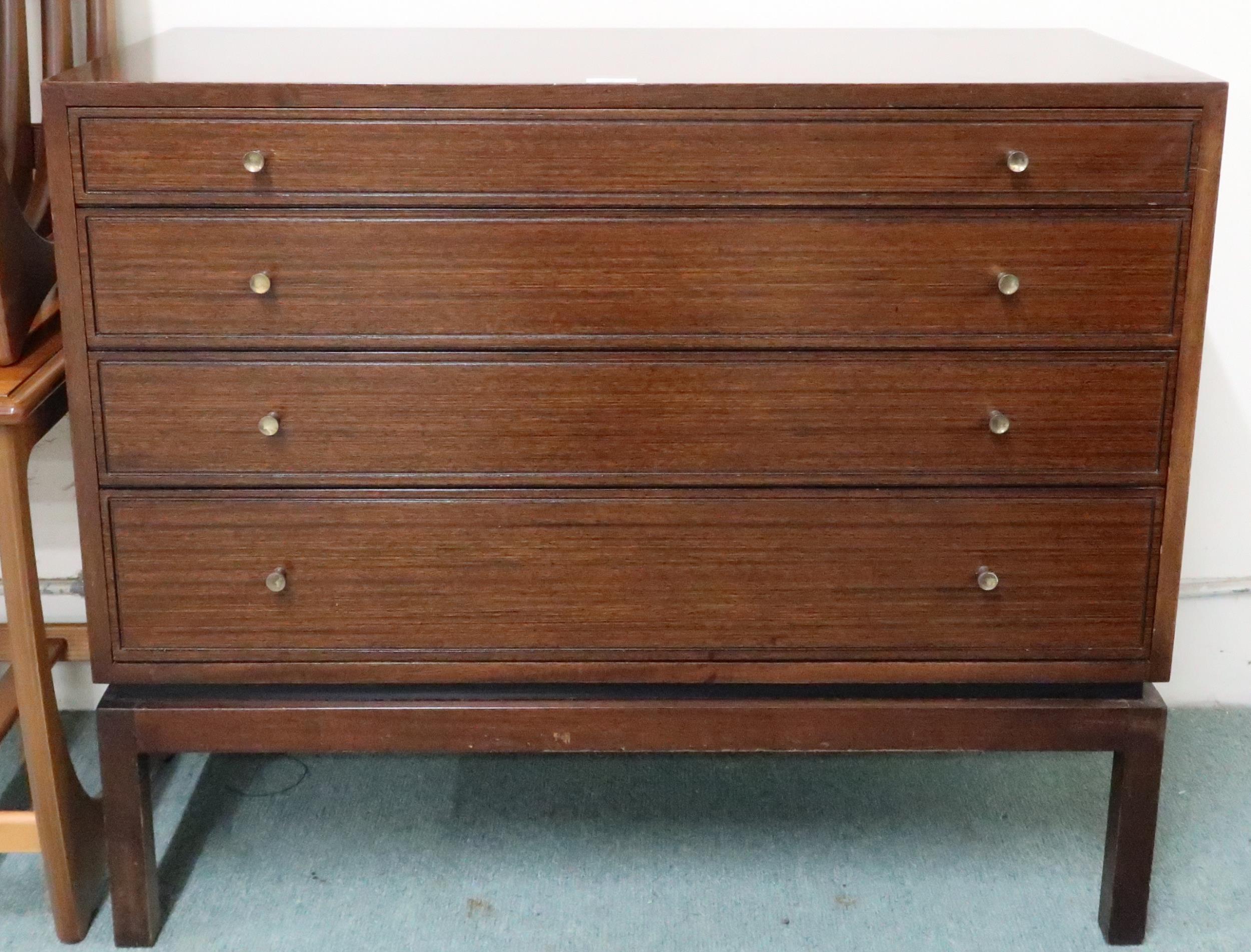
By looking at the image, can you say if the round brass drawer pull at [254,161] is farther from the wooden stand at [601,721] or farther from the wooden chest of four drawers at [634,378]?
the wooden stand at [601,721]

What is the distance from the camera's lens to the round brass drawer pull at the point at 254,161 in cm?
145

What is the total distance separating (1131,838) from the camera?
5.74 ft

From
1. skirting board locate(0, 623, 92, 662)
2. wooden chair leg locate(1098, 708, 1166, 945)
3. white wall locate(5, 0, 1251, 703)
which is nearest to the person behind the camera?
wooden chair leg locate(1098, 708, 1166, 945)

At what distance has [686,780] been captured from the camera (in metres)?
2.09

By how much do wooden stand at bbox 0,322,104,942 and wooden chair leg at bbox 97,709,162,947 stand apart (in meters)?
0.06

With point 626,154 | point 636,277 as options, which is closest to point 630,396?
point 636,277

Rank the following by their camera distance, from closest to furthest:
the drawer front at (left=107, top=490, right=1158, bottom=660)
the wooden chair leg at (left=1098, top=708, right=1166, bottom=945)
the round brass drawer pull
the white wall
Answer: the round brass drawer pull < the drawer front at (left=107, top=490, right=1158, bottom=660) < the wooden chair leg at (left=1098, top=708, right=1166, bottom=945) < the white wall

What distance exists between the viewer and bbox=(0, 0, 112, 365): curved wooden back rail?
5.27ft

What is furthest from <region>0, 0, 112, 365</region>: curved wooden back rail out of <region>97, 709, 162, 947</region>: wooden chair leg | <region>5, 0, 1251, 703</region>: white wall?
<region>97, 709, 162, 947</region>: wooden chair leg

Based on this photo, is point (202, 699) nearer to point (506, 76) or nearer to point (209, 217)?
point (209, 217)

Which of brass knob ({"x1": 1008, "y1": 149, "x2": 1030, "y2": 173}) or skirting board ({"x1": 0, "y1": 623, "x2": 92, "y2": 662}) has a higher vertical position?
brass knob ({"x1": 1008, "y1": 149, "x2": 1030, "y2": 173})

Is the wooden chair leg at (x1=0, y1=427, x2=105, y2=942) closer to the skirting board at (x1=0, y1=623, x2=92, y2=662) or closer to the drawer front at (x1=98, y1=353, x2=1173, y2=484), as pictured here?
the drawer front at (x1=98, y1=353, x2=1173, y2=484)

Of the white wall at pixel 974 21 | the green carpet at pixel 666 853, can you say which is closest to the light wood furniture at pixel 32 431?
the green carpet at pixel 666 853

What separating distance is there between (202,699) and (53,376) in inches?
16.7
